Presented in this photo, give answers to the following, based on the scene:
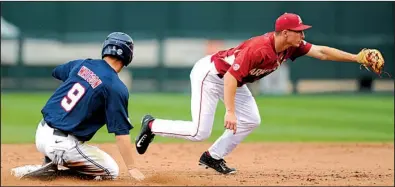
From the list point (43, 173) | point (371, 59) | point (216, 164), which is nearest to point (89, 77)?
point (43, 173)

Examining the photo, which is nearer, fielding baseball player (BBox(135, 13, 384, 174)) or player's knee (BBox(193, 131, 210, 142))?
fielding baseball player (BBox(135, 13, 384, 174))

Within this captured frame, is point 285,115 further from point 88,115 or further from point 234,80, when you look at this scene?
point 88,115

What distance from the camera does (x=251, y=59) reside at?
5809mm

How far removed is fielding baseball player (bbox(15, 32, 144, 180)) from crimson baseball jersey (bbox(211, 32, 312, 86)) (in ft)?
2.75

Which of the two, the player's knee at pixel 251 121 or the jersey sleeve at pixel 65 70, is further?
the player's knee at pixel 251 121

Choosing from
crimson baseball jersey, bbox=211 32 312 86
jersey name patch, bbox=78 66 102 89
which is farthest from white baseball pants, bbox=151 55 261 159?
jersey name patch, bbox=78 66 102 89

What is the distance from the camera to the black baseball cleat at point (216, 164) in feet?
21.3

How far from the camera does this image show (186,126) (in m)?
6.20

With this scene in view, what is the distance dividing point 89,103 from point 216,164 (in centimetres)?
158

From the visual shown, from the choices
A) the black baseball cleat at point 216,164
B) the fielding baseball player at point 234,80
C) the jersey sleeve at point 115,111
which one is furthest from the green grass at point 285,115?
the jersey sleeve at point 115,111

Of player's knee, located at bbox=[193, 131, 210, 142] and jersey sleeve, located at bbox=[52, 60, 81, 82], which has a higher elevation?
jersey sleeve, located at bbox=[52, 60, 81, 82]

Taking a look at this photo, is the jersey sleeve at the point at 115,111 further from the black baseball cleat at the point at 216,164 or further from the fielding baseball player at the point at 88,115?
the black baseball cleat at the point at 216,164

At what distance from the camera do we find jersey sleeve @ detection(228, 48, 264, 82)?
18.9 feet

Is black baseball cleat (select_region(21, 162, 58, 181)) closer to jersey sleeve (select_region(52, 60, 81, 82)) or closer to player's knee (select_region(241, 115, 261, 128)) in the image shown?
jersey sleeve (select_region(52, 60, 81, 82))
